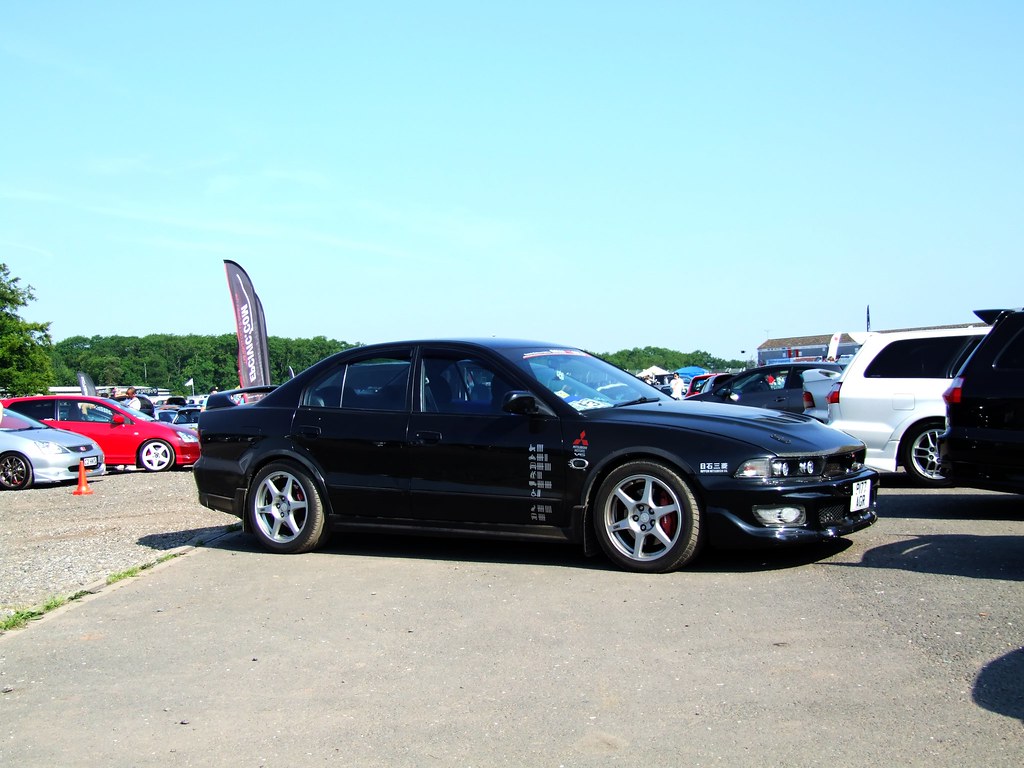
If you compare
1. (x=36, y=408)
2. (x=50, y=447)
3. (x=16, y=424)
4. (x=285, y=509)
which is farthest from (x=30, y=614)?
(x=36, y=408)

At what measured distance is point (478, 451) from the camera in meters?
6.75

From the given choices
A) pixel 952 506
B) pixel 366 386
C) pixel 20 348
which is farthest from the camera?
pixel 20 348

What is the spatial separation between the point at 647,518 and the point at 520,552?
129cm

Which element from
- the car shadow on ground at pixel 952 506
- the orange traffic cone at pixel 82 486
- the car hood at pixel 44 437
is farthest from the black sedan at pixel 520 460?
the car hood at pixel 44 437

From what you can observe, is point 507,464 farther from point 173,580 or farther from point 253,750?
point 253,750

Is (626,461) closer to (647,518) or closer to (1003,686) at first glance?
(647,518)

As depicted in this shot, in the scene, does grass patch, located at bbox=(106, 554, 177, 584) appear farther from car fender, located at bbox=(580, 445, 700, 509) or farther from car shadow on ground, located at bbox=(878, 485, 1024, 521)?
car shadow on ground, located at bbox=(878, 485, 1024, 521)

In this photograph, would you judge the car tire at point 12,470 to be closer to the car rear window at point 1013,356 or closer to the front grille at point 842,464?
the front grille at point 842,464

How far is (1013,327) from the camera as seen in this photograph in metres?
7.04

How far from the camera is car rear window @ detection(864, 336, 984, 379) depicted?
10.4m

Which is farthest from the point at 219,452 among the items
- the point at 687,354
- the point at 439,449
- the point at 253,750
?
the point at 687,354

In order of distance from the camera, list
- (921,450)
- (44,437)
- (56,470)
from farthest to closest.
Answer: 1. (44,437)
2. (56,470)
3. (921,450)

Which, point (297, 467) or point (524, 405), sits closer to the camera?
point (524, 405)

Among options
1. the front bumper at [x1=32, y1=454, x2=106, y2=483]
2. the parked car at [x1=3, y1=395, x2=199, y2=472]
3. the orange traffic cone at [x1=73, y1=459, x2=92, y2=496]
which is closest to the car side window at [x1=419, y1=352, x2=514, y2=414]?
the orange traffic cone at [x1=73, y1=459, x2=92, y2=496]
